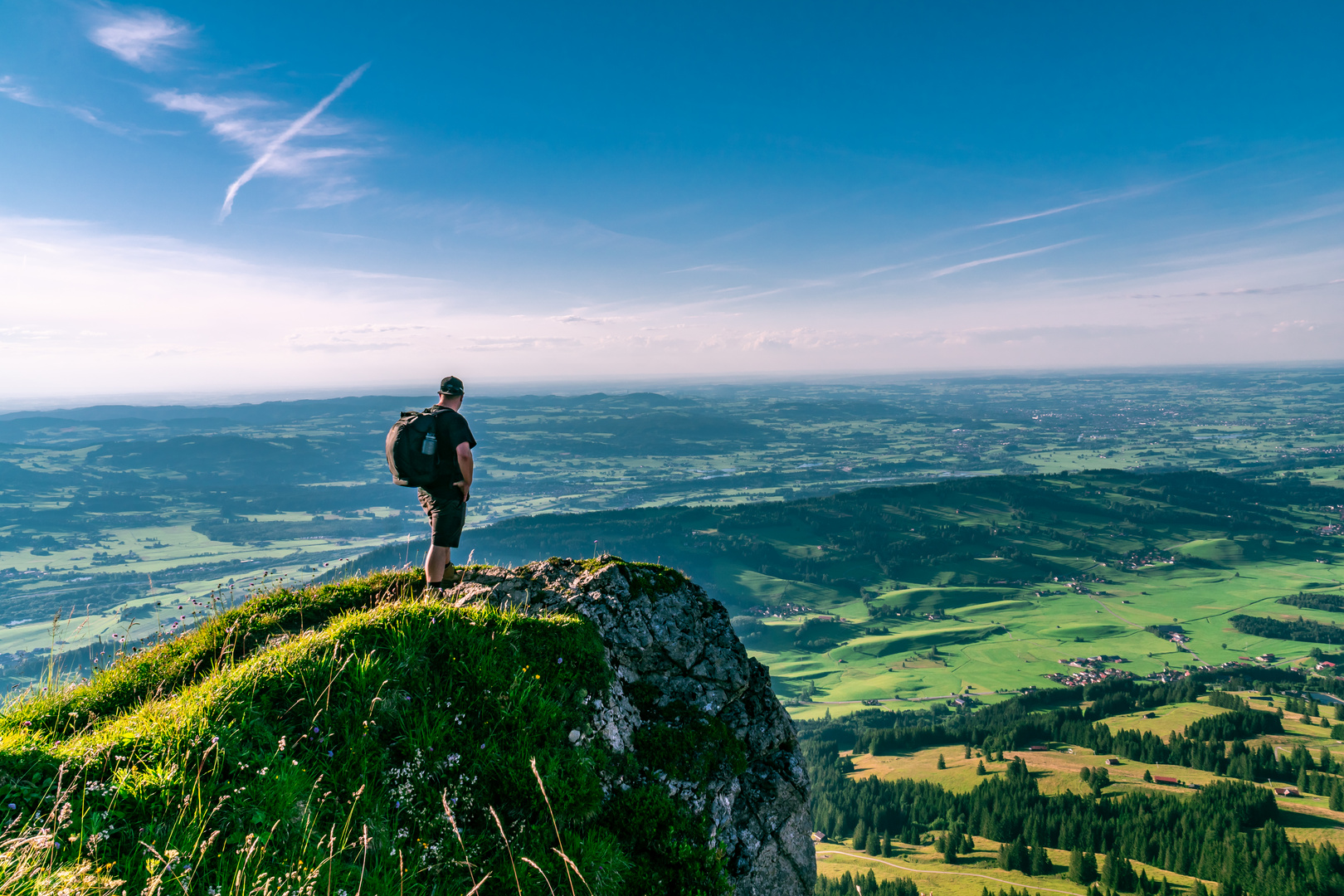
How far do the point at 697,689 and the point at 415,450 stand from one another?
557cm

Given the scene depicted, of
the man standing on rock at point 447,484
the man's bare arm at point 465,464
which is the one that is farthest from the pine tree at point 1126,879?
the man's bare arm at point 465,464

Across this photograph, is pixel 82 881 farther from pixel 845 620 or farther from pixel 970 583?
pixel 970 583

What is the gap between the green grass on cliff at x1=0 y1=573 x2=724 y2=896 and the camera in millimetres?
3832

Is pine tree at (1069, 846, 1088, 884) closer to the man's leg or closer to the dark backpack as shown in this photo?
the man's leg

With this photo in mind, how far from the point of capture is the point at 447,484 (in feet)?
29.8

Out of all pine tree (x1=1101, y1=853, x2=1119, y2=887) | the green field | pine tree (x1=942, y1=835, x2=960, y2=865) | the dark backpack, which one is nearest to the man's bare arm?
the dark backpack

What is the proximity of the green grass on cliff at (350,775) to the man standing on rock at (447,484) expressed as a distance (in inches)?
76.2

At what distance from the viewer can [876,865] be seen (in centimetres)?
7712

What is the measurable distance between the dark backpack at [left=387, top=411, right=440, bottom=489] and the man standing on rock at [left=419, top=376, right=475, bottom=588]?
11 centimetres

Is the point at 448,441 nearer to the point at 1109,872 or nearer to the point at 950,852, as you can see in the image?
the point at 950,852

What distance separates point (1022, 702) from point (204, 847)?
13944 cm

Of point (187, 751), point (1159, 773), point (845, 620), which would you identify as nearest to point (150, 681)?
point (187, 751)

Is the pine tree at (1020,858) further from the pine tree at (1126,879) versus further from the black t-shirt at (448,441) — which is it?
the black t-shirt at (448,441)

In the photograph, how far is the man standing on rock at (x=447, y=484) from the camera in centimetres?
882
